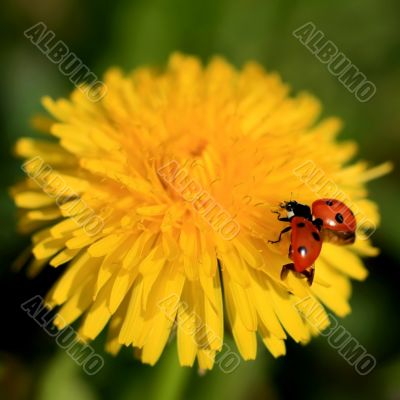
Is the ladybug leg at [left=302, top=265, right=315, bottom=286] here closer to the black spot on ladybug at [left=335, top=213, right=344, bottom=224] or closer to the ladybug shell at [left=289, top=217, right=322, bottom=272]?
the ladybug shell at [left=289, top=217, right=322, bottom=272]

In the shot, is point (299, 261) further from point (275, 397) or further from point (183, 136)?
point (275, 397)

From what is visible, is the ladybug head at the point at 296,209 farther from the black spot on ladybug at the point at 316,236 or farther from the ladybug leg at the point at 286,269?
the ladybug leg at the point at 286,269

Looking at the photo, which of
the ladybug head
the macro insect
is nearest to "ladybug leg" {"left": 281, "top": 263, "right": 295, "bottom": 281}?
the macro insect

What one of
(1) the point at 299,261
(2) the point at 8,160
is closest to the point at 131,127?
(1) the point at 299,261

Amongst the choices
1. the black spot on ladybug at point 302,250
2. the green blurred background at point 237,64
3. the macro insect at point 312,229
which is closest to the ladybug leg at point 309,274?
the macro insect at point 312,229

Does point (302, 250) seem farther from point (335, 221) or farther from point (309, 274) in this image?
point (335, 221)

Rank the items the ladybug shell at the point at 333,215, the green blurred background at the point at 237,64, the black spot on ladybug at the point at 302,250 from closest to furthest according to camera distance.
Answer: the black spot on ladybug at the point at 302,250, the ladybug shell at the point at 333,215, the green blurred background at the point at 237,64

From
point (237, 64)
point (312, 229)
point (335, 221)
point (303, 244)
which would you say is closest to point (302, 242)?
point (303, 244)
